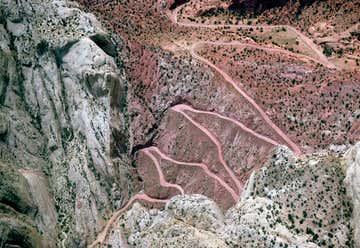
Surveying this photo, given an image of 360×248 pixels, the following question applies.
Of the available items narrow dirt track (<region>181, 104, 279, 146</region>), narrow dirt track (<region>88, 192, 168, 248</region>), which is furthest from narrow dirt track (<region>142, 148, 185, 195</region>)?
narrow dirt track (<region>181, 104, 279, 146</region>)

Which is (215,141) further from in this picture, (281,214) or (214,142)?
(281,214)

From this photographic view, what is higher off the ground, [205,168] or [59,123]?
[59,123]

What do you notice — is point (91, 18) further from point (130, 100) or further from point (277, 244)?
point (277, 244)

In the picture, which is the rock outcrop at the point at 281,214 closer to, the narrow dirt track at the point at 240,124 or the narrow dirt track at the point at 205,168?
the narrow dirt track at the point at 205,168

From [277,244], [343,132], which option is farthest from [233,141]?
[277,244]

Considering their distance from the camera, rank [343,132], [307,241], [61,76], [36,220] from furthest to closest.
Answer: [61,76], [36,220], [343,132], [307,241]

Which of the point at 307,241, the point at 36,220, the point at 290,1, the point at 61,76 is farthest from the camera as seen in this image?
the point at 290,1

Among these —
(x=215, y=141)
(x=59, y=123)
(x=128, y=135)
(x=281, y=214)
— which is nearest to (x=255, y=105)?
(x=215, y=141)
